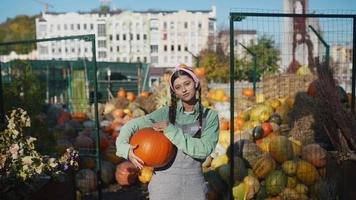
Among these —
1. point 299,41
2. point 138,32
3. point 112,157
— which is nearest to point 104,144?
point 112,157

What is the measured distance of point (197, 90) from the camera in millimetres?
2854

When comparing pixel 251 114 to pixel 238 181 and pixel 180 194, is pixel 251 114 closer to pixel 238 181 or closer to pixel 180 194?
pixel 238 181

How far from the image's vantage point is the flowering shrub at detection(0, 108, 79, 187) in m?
2.95

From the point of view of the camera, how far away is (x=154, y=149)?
8.86 feet

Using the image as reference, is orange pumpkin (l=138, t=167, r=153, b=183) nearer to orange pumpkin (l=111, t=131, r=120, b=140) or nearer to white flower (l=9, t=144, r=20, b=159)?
orange pumpkin (l=111, t=131, r=120, b=140)

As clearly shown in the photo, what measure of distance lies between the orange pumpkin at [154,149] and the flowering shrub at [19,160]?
0.80 metres

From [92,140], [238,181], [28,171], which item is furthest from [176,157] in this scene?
[92,140]

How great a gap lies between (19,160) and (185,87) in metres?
1.35

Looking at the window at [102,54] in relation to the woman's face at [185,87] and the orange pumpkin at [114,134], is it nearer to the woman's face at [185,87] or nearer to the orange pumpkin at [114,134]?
the orange pumpkin at [114,134]

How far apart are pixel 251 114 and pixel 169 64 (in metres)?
66.4

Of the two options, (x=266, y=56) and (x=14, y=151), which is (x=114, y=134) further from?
(x=14, y=151)

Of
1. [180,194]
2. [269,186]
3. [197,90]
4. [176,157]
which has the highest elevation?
[197,90]

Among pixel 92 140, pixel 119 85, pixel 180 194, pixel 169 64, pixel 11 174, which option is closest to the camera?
pixel 180 194

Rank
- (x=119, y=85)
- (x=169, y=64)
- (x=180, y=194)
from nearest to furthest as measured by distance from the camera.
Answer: (x=180, y=194), (x=119, y=85), (x=169, y=64)
